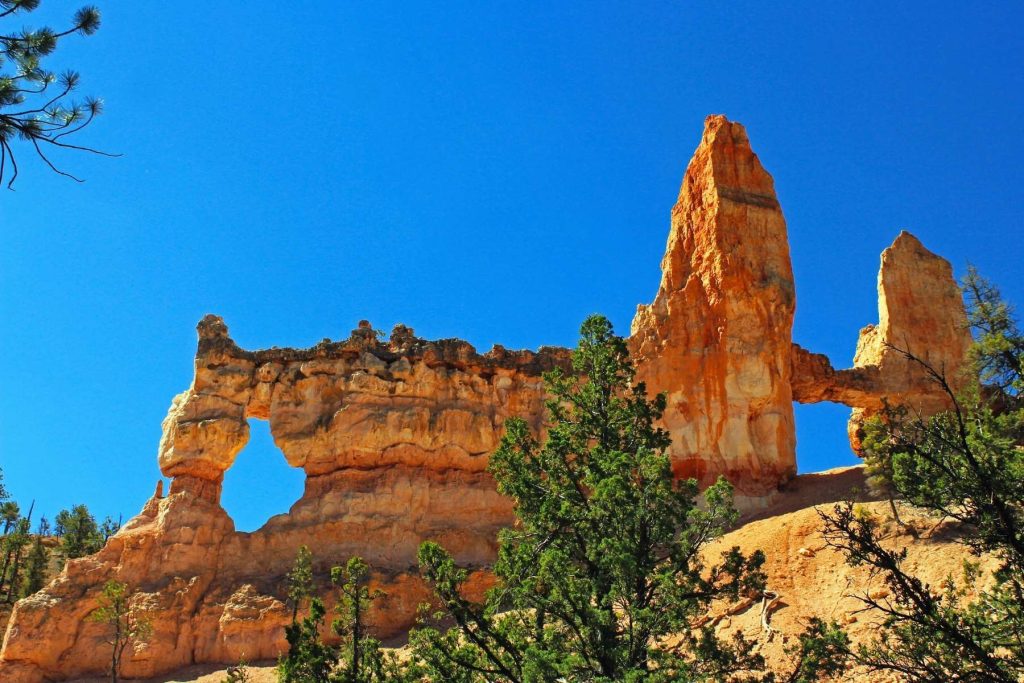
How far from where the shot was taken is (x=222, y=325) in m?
39.0

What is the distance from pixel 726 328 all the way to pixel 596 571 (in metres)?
20.4

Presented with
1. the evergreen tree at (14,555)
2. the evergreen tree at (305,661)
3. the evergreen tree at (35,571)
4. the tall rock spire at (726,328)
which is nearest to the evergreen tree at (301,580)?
the evergreen tree at (305,661)

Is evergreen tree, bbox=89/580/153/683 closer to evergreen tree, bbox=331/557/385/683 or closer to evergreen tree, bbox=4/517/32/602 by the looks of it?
evergreen tree, bbox=331/557/385/683

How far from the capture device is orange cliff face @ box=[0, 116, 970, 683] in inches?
1256

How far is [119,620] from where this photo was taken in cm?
3073

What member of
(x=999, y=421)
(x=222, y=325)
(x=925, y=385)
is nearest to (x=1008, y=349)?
(x=999, y=421)

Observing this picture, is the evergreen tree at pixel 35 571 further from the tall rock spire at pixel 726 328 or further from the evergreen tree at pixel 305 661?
the tall rock spire at pixel 726 328

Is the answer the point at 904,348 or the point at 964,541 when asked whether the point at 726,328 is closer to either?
the point at 904,348

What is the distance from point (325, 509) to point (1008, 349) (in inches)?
864

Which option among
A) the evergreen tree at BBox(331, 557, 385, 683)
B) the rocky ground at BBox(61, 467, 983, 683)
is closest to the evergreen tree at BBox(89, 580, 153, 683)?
the rocky ground at BBox(61, 467, 983, 683)

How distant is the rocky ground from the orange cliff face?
2326 mm

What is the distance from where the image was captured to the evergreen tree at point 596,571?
1695 centimetres

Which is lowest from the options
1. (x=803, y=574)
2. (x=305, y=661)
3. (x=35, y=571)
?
A: (x=305, y=661)

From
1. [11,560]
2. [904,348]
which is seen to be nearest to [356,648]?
[904,348]
